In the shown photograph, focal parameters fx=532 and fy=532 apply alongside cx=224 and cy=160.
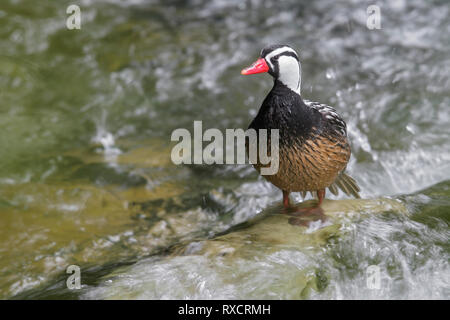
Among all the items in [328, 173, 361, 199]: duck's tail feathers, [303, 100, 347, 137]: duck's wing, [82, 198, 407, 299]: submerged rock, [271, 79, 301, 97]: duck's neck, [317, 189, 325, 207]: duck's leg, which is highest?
[271, 79, 301, 97]: duck's neck

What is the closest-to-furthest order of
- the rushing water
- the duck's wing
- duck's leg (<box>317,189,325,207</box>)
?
1. the rushing water
2. the duck's wing
3. duck's leg (<box>317,189,325,207</box>)

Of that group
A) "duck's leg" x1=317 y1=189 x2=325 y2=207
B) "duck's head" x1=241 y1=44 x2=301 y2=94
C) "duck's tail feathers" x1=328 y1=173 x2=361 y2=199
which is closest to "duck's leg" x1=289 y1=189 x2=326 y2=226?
"duck's leg" x1=317 y1=189 x2=325 y2=207

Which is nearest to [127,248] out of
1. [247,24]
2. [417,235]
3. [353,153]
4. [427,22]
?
[417,235]

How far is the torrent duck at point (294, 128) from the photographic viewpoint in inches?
143

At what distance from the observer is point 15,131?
630 centimetres

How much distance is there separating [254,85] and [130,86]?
1.74 meters

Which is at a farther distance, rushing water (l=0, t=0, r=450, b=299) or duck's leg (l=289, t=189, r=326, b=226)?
duck's leg (l=289, t=189, r=326, b=226)

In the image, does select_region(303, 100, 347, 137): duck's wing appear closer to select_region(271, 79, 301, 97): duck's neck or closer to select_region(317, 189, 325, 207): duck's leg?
select_region(271, 79, 301, 97): duck's neck

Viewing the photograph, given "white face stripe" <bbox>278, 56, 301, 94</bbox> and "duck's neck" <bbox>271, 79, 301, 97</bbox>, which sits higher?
"white face stripe" <bbox>278, 56, 301, 94</bbox>

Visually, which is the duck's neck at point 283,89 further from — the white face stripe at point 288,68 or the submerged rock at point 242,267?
the submerged rock at point 242,267

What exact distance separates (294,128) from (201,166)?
7.11ft

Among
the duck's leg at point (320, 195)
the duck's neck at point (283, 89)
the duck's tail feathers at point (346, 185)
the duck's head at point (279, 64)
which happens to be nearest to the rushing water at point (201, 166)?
the duck's leg at point (320, 195)

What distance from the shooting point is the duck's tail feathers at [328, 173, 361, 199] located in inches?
182

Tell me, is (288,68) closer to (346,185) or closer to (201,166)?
(346,185)
